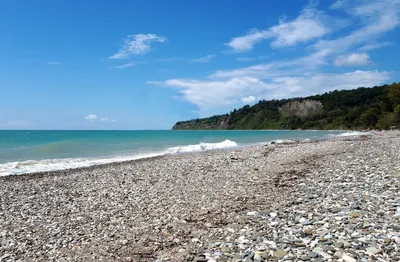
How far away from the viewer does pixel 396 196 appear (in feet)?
29.6

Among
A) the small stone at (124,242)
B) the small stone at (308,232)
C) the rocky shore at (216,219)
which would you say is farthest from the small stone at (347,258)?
the small stone at (124,242)

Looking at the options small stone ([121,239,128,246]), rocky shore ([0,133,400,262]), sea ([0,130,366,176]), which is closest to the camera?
rocky shore ([0,133,400,262])

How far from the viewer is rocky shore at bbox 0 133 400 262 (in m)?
6.34

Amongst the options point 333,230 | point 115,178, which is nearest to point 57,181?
point 115,178

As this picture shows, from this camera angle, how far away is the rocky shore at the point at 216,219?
6.34 m

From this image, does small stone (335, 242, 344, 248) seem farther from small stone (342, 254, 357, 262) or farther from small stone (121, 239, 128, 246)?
small stone (121, 239, 128, 246)

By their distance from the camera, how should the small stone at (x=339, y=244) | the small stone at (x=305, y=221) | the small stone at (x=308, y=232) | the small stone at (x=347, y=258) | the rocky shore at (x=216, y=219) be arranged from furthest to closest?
the small stone at (x=305, y=221)
the small stone at (x=308, y=232)
the rocky shore at (x=216, y=219)
the small stone at (x=339, y=244)
the small stone at (x=347, y=258)

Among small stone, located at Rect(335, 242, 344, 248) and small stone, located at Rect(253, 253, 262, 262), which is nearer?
small stone, located at Rect(253, 253, 262, 262)

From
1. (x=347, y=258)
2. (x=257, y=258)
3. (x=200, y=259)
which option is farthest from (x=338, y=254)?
(x=200, y=259)

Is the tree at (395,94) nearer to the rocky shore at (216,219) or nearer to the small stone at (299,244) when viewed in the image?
the rocky shore at (216,219)

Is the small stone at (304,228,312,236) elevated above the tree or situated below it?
below

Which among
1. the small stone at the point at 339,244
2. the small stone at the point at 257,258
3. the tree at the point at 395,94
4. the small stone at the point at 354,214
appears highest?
the tree at the point at 395,94

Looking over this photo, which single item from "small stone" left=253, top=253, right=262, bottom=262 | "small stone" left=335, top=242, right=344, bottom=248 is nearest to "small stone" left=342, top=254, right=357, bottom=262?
"small stone" left=335, top=242, right=344, bottom=248

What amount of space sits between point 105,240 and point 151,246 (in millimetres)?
1425
